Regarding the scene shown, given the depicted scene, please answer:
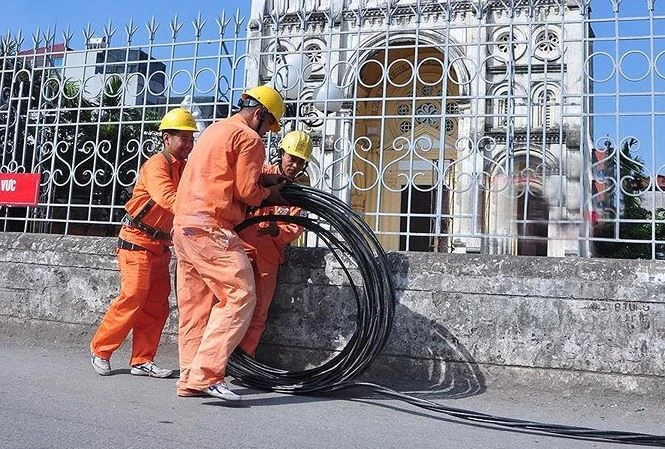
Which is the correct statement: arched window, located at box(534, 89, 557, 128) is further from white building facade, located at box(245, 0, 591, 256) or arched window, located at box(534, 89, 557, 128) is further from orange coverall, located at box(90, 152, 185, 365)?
orange coverall, located at box(90, 152, 185, 365)

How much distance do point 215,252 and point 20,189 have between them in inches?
124

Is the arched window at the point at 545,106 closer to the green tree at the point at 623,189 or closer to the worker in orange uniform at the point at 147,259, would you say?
the green tree at the point at 623,189

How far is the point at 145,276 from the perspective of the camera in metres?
4.05

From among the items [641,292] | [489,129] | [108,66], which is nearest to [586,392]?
[641,292]

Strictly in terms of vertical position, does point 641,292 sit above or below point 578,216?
below

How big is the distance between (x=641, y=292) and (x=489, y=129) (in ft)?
10.6

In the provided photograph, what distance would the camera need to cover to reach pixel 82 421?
2.91 metres

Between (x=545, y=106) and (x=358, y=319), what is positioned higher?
(x=545, y=106)

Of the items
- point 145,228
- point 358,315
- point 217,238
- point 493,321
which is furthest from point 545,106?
point 145,228

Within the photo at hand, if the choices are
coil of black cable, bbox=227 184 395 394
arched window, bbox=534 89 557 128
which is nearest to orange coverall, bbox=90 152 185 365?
coil of black cable, bbox=227 184 395 394

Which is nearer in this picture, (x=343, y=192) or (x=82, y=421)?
(x=82, y=421)

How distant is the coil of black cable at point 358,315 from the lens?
12.4 feet

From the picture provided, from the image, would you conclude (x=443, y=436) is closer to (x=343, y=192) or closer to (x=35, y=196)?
(x=343, y=192)

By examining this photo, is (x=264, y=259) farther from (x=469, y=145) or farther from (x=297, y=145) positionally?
(x=469, y=145)
